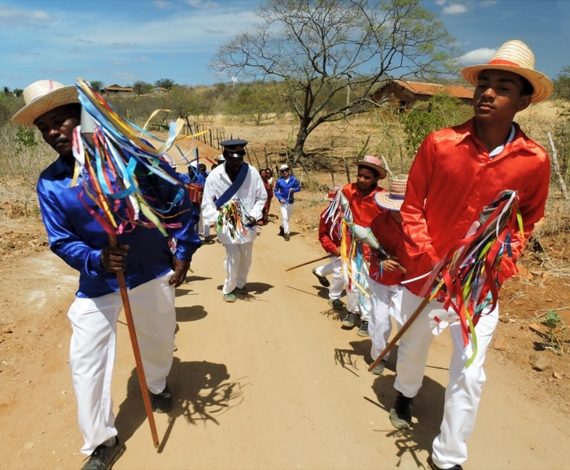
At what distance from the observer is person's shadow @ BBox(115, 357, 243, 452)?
339 centimetres

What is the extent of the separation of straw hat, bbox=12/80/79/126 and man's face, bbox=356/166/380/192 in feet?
9.18

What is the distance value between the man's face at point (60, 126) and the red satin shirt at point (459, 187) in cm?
219

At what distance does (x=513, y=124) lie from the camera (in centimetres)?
271

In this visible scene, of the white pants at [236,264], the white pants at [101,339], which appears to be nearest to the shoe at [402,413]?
the white pants at [101,339]

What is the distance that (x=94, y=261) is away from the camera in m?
2.65

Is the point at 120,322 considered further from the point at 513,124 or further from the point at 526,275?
the point at 526,275

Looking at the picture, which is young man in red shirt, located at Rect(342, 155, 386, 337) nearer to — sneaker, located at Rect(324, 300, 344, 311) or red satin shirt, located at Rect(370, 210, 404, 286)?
red satin shirt, located at Rect(370, 210, 404, 286)

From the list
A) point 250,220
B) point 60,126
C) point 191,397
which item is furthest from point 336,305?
point 60,126

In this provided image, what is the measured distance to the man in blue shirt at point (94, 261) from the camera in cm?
263

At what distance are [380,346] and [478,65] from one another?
260cm

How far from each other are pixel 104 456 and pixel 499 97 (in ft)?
11.1

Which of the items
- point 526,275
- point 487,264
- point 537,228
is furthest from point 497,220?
point 537,228

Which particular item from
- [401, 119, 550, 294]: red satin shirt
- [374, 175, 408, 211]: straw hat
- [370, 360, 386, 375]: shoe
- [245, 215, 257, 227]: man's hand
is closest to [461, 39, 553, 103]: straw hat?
[401, 119, 550, 294]: red satin shirt

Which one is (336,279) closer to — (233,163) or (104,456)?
(233,163)
